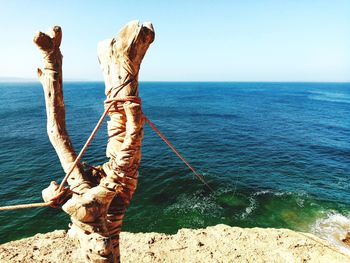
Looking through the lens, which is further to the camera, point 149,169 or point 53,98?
point 149,169

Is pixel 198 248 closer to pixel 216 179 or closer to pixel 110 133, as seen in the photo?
→ pixel 110 133

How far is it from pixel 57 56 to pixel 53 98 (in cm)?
65

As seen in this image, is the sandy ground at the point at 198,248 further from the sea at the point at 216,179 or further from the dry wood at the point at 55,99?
the dry wood at the point at 55,99

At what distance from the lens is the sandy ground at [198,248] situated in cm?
1188

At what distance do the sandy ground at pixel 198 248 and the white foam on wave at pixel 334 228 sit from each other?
381 cm

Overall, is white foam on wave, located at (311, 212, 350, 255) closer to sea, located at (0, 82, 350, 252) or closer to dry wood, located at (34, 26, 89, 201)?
sea, located at (0, 82, 350, 252)

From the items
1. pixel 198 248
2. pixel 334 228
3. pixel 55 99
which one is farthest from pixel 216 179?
pixel 55 99

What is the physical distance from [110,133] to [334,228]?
19955 mm

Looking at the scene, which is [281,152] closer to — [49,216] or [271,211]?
[271,211]

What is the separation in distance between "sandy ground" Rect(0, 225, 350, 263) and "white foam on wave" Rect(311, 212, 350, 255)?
3811 mm

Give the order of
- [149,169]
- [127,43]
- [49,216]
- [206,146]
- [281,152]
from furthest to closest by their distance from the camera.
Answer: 1. [206,146]
2. [281,152]
3. [149,169]
4. [49,216]
5. [127,43]

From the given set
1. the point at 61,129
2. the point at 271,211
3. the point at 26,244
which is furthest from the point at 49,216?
the point at 61,129

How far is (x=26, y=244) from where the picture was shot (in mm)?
13336

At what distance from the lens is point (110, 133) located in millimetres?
4262
